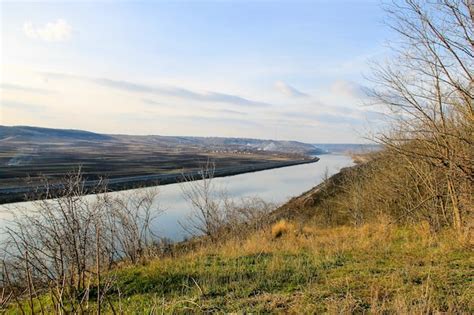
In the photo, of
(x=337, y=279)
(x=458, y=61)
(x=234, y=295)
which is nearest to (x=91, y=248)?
(x=234, y=295)

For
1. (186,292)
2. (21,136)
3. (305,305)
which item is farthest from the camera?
(21,136)

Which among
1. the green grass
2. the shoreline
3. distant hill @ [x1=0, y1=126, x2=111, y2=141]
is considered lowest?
the shoreline

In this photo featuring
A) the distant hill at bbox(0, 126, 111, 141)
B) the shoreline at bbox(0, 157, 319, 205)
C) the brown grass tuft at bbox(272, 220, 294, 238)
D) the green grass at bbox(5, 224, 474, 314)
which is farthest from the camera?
the distant hill at bbox(0, 126, 111, 141)

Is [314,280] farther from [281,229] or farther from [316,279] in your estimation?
[281,229]

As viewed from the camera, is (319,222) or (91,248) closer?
(91,248)

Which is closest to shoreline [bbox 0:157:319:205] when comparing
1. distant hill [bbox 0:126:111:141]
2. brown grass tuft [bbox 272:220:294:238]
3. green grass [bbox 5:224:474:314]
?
green grass [bbox 5:224:474:314]

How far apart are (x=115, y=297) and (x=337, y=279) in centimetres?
378

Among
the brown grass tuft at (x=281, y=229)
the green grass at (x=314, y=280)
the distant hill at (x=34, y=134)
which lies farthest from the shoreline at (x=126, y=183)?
the distant hill at (x=34, y=134)

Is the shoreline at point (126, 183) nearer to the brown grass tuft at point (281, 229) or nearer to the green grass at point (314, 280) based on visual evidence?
the green grass at point (314, 280)

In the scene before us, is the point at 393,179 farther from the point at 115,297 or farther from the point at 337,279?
the point at 115,297

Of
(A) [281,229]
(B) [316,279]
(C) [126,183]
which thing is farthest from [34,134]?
(B) [316,279]

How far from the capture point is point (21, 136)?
15500cm

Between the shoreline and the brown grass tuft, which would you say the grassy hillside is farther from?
the brown grass tuft

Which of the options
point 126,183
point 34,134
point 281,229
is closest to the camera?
point 281,229
